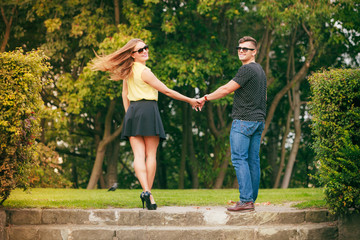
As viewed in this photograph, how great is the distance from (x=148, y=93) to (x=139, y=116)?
0.34m

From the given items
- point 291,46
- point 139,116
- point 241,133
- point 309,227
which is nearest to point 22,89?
point 139,116

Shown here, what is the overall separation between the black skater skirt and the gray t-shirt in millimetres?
1114

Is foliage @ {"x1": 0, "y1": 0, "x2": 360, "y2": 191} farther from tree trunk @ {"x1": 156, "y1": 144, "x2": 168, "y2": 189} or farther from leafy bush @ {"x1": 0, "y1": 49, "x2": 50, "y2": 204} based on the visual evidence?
leafy bush @ {"x1": 0, "y1": 49, "x2": 50, "y2": 204}

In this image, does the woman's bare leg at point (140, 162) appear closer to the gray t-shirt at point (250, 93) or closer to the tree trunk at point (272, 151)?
the gray t-shirt at point (250, 93)

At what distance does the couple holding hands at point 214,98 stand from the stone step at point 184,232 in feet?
1.19

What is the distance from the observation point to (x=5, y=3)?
14227 millimetres

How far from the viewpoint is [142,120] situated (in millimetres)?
6414

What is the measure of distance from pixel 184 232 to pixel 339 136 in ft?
7.52

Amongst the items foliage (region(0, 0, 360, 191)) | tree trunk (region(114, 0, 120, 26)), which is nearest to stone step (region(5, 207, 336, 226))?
foliage (region(0, 0, 360, 191))

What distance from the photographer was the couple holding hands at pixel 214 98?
611 centimetres

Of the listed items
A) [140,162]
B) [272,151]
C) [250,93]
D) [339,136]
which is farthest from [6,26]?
[339,136]

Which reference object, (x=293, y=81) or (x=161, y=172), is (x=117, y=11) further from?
(x=161, y=172)

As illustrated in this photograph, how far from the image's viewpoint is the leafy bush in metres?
6.16

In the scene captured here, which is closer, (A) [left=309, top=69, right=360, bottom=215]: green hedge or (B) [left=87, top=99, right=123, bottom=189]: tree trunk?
(A) [left=309, top=69, right=360, bottom=215]: green hedge
